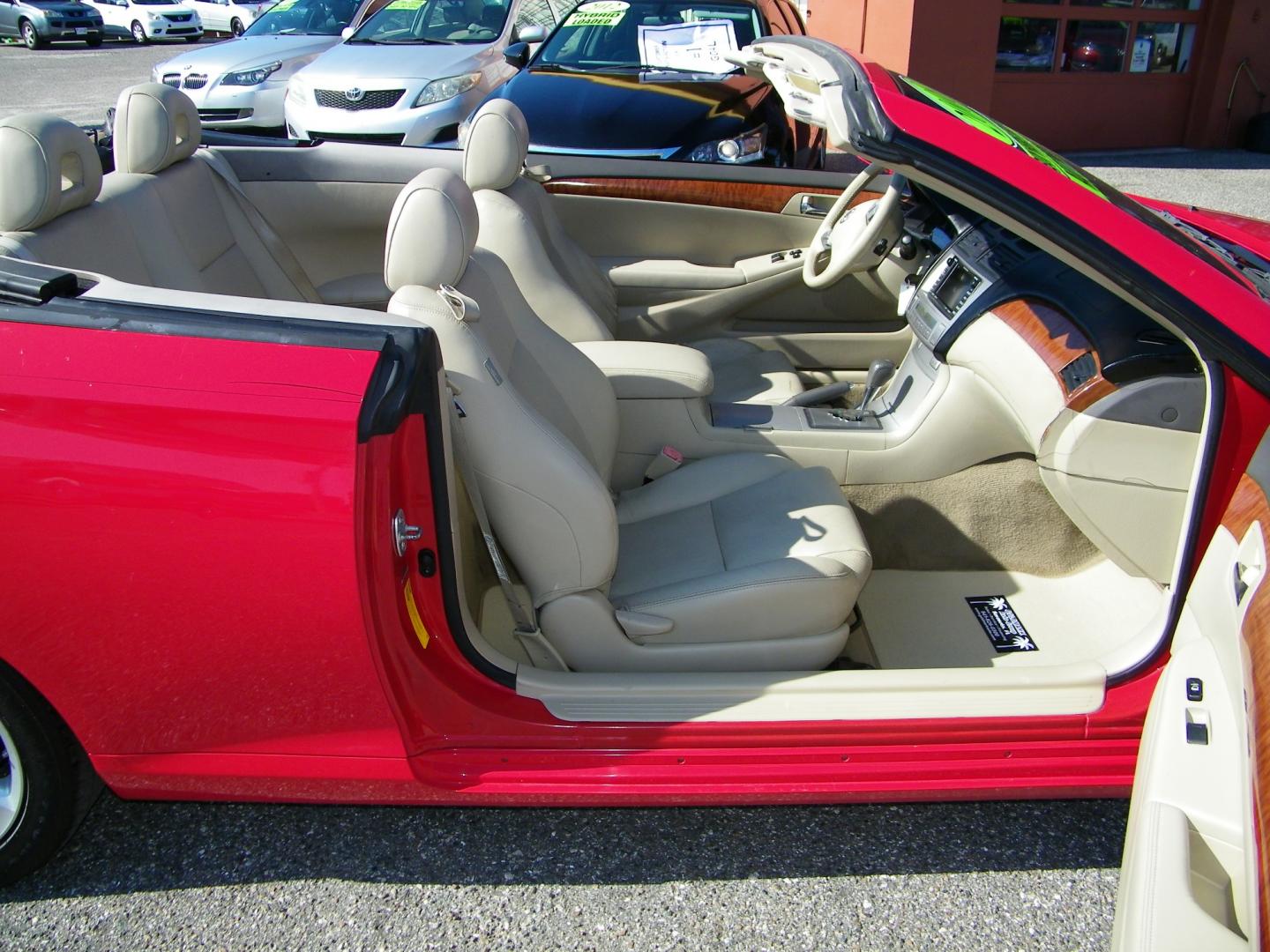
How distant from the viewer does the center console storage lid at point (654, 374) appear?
108 inches

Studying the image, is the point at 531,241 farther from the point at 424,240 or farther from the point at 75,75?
the point at 75,75

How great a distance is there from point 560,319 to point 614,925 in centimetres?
170

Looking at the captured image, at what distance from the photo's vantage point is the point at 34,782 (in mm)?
1863

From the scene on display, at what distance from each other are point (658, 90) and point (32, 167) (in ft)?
11.1

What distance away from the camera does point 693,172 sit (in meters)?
3.96

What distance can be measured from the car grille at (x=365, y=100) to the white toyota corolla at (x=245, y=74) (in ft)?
5.17

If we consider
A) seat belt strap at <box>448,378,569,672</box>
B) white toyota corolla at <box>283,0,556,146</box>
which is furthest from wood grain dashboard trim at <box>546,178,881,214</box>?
white toyota corolla at <box>283,0,556,146</box>

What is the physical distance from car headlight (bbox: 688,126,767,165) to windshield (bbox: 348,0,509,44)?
11.3ft

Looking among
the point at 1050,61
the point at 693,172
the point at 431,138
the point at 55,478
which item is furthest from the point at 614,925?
the point at 1050,61

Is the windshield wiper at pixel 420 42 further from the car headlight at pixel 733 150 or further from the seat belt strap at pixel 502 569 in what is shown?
the seat belt strap at pixel 502 569

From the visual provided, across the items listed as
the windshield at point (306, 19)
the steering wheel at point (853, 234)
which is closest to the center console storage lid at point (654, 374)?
the steering wheel at point (853, 234)

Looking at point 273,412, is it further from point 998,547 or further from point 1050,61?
point 1050,61

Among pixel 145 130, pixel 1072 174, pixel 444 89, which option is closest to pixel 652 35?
pixel 444 89

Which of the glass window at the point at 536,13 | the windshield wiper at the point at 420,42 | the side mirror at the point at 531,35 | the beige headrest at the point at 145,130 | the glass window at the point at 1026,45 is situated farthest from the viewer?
the glass window at the point at 1026,45
